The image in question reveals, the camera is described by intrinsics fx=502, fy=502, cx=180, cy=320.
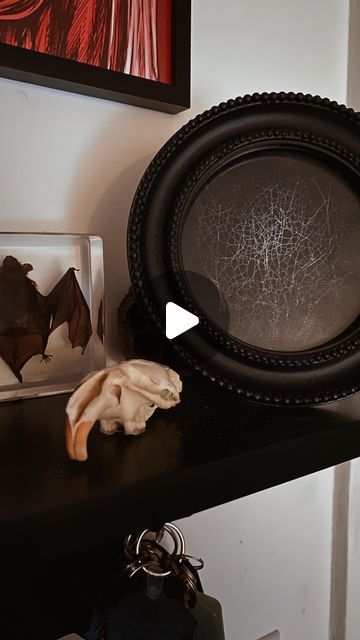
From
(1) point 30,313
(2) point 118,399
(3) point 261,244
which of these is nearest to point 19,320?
(1) point 30,313

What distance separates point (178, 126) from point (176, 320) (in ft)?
0.97

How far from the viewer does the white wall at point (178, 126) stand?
1.74 feet

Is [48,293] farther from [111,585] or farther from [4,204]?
[111,585]

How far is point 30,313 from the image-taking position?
0.44m

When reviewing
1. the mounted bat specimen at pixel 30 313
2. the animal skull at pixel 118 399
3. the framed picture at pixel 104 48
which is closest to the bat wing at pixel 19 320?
the mounted bat specimen at pixel 30 313

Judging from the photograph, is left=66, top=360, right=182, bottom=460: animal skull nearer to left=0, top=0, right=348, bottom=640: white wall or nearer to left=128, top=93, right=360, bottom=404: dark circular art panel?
left=128, top=93, right=360, bottom=404: dark circular art panel

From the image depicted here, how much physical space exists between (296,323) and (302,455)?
6.0 inches

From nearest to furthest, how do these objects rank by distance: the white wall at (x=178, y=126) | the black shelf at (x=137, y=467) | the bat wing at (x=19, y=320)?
the black shelf at (x=137, y=467)
the bat wing at (x=19, y=320)
the white wall at (x=178, y=126)

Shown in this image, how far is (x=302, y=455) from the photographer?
402 mm

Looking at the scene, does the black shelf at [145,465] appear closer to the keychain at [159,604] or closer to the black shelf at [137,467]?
the black shelf at [137,467]

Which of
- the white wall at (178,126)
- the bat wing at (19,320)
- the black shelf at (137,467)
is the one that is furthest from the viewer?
the white wall at (178,126)

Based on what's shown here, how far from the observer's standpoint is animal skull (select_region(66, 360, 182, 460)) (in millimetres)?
334

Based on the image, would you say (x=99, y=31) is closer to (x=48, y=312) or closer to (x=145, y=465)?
(x=48, y=312)

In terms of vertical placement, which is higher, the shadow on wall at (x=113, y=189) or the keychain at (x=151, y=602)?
the shadow on wall at (x=113, y=189)
